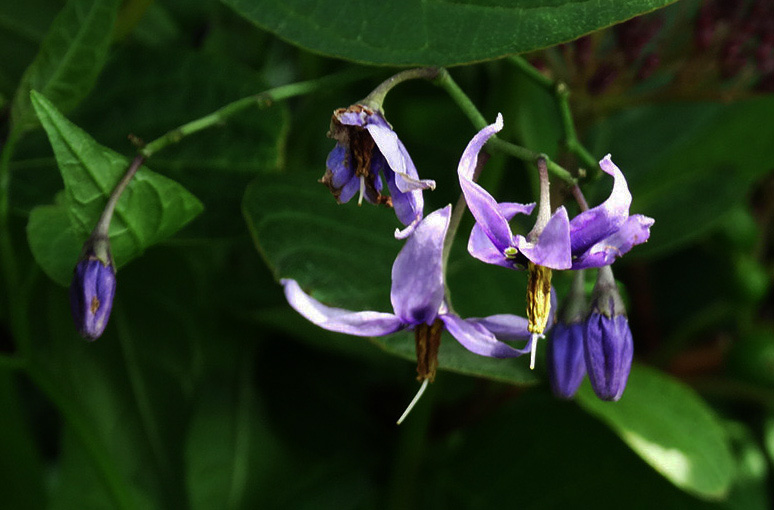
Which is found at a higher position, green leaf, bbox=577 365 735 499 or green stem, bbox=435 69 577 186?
green stem, bbox=435 69 577 186

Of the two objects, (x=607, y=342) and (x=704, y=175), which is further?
(x=704, y=175)

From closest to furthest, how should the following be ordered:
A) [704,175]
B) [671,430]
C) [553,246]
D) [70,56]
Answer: [553,246]
[70,56]
[671,430]
[704,175]

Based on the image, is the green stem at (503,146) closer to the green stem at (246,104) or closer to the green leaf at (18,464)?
the green stem at (246,104)

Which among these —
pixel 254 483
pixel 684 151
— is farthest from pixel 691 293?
pixel 254 483

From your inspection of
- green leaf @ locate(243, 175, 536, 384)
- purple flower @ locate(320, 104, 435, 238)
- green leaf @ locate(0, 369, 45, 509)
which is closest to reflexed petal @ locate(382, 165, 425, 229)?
purple flower @ locate(320, 104, 435, 238)

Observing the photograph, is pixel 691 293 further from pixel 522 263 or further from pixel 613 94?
pixel 522 263

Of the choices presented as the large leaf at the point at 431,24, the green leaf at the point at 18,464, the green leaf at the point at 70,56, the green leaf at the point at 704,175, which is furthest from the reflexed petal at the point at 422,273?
the green leaf at the point at 18,464

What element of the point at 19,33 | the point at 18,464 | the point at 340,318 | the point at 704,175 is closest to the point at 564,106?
the point at 340,318

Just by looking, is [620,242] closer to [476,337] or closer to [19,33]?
[476,337]

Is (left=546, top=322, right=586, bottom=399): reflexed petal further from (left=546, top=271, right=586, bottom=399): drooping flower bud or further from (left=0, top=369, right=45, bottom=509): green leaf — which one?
(left=0, top=369, right=45, bottom=509): green leaf

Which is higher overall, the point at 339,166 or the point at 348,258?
the point at 339,166
